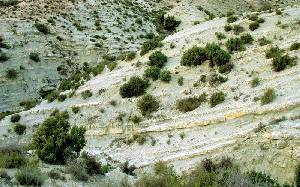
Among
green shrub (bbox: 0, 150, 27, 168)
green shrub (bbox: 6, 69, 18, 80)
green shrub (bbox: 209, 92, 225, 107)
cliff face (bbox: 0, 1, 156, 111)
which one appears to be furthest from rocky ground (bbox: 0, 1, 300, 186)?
green shrub (bbox: 6, 69, 18, 80)

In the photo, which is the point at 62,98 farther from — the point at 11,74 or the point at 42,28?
the point at 42,28

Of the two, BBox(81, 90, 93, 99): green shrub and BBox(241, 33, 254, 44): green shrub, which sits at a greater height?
BBox(241, 33, 254, 44): green shrub

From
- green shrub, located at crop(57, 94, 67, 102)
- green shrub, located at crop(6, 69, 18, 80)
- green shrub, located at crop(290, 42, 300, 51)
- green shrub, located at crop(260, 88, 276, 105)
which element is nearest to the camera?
green shrub, located at crop(260, 88, 276, 105)

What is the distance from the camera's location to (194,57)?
34.4 metres

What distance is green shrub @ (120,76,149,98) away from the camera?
34112mm

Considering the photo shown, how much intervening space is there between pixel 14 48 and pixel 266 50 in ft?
79.4

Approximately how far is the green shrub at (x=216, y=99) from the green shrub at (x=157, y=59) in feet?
20.1

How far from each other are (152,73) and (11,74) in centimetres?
1584

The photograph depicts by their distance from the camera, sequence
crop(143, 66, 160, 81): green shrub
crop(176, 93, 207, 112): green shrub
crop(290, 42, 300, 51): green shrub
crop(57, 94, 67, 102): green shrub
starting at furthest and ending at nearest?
crop(57, 94, 67, 102): green shrub, crop(143, 66, 160, 81): green shrub, crop(290, 42, 300, 51): green shrub, crop(176, 93, 207, 112): green shrub

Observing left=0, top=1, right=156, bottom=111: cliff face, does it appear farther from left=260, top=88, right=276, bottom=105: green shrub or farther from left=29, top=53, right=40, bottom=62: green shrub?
left=260, top=88, right=276, bottom=105: green shrub

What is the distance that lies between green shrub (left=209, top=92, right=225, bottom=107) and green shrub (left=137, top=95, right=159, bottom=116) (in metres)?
3.49

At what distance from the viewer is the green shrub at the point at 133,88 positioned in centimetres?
3411

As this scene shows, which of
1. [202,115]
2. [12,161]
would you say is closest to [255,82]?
[202,115]

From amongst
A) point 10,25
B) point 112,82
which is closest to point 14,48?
point 10,25
